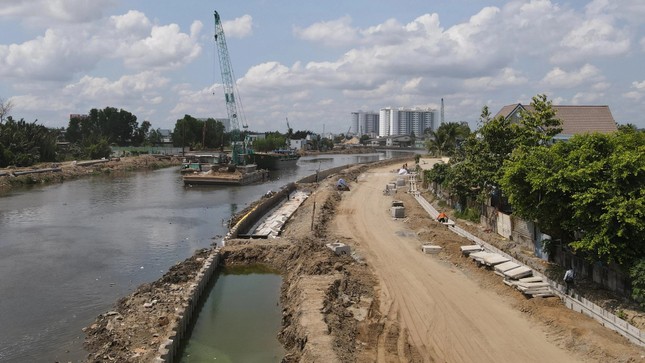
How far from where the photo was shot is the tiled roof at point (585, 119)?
40375 mm

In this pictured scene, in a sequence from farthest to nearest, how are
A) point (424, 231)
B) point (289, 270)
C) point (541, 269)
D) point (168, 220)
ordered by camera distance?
point (168, 220) < point (424, 231) < point (289, 270) < point (541, 269)

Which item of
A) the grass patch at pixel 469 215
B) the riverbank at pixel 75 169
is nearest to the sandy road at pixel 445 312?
the grass patch at pixel 469 215

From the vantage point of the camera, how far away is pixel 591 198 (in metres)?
18.0

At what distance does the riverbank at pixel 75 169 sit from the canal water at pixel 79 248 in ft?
15.1

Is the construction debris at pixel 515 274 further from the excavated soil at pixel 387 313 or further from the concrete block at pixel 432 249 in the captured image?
the concrete block at pixel 432 249

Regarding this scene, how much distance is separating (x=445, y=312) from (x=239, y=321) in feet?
27.1

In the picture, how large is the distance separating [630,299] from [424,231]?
1529cm

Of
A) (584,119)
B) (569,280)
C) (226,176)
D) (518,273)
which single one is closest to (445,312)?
(518,273)

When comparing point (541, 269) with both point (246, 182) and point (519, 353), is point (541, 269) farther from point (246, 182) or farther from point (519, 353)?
point (246, 182)

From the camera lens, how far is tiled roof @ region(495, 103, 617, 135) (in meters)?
40.4

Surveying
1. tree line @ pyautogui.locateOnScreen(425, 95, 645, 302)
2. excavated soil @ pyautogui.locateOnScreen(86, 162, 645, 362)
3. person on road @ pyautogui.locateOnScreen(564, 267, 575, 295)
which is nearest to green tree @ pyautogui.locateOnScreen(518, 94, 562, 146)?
tree line @ pyautogui.locateOnScreen(425, 95, 645, 302)

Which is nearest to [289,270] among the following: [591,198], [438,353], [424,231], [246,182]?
[424,231]

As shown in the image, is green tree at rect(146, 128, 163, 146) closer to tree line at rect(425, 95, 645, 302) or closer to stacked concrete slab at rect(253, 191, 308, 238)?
stacked concrete slab at rect(253, 191, 308, 238)

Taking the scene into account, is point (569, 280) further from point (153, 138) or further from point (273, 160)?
point (153, 138)
